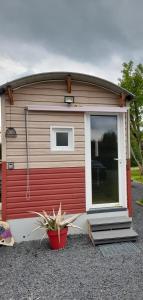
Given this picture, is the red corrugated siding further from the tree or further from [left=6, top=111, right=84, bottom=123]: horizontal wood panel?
the tree

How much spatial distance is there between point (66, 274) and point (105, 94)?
10.6 feet

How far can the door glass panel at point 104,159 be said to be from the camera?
14.1 ft

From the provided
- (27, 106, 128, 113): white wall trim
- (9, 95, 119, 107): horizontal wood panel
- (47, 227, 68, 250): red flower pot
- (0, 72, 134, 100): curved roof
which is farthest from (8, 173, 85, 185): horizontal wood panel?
(0, 72, 134, 100): curved roof

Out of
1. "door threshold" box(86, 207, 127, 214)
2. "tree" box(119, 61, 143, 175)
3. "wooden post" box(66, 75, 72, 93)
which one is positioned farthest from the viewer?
"tree" box(119, 61, 143, 175)

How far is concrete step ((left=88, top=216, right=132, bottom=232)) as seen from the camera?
388cm

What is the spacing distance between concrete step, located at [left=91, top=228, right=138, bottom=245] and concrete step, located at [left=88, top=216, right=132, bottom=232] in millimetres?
92

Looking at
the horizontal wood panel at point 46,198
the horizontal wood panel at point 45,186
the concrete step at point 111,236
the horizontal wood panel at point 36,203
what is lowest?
the concrete step at point 111,236

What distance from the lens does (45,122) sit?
13.2 feet

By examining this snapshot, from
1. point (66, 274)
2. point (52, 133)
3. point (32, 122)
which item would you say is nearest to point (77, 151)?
point (52, 133)

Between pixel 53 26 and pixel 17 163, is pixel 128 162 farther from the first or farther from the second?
pixel 53 26

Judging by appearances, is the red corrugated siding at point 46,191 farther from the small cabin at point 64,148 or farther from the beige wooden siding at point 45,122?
the beige wooden siding at point 45,122

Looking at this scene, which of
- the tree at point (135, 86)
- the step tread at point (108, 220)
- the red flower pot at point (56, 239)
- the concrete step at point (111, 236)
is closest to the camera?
the red flower pot at point (56, 239)

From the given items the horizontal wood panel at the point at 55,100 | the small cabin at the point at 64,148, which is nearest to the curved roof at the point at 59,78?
the small cabin at the point at 64,148

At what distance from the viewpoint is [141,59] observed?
8.21 meters
